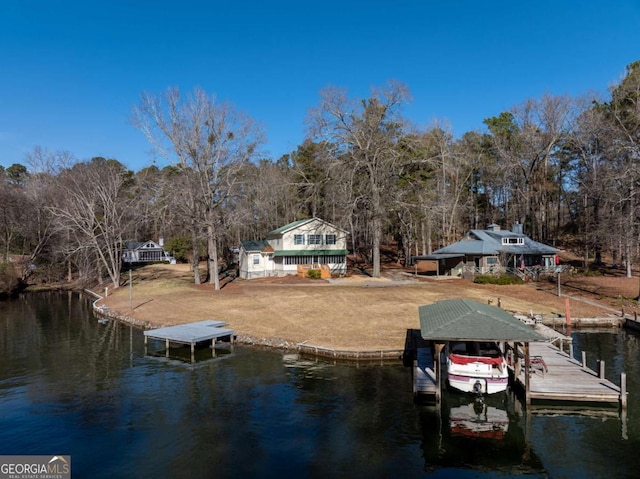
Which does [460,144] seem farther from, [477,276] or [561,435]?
[561,435]

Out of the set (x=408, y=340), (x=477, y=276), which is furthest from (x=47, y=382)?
(x=477, y=276)

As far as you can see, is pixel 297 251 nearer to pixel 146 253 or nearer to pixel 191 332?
pixel 191 332

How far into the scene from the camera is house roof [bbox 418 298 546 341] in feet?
54.6

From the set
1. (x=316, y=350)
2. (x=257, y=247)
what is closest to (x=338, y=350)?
(x=316, y=350)

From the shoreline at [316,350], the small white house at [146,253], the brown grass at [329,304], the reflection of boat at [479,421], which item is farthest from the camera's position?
the small white house at [146,253]

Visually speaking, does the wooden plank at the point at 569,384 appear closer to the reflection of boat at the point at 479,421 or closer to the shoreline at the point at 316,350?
the reflection of boat at the point at 479,421

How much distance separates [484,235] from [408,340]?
1189 inches

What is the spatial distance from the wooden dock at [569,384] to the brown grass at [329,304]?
24.3 ft

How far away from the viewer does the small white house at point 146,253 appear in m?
81.2

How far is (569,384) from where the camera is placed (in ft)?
57.3

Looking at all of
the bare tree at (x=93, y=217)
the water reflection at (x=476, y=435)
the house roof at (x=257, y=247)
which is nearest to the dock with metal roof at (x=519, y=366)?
the water reflection at (x=476, y=435)

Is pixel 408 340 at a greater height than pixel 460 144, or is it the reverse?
pixel 460 144

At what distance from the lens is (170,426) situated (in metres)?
15.2

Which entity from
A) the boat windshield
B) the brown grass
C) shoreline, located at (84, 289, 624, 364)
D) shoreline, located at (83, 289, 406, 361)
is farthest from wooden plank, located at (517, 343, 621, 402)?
the brown grass
